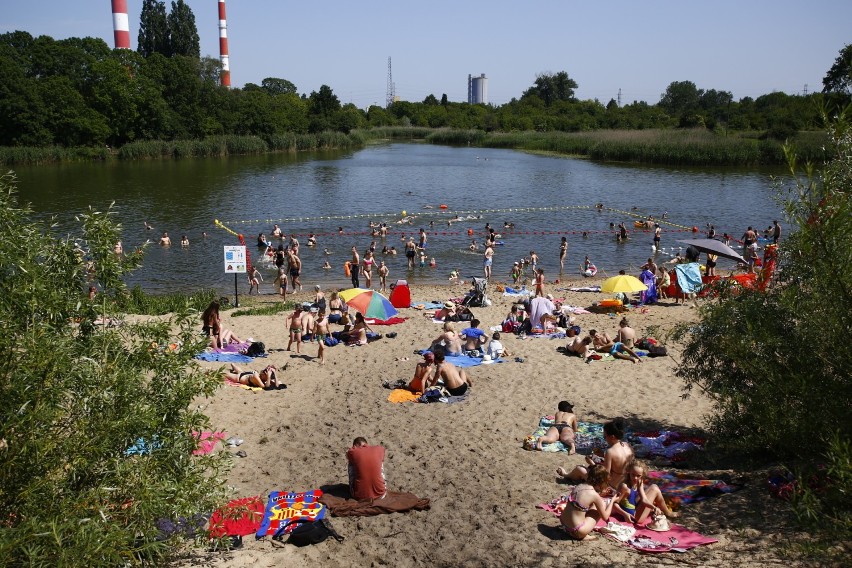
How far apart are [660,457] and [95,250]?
25.1 feet

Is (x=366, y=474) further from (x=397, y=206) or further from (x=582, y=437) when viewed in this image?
(x=397, y=206)

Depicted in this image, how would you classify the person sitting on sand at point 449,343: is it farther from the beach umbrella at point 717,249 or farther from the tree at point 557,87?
the tree at point 557,87

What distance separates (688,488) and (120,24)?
3742 inches

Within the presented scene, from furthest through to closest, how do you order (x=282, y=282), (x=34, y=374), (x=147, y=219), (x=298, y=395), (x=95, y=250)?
(x=147, y=219)
(x=282, y=282)
(x=298, y=395)
(x=95, y=250)
(x=34, y=374)

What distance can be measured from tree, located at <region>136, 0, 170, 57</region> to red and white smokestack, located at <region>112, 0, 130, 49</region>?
41.3 ft

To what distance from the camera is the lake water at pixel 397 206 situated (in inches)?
1140

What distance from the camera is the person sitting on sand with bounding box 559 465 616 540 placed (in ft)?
24.5

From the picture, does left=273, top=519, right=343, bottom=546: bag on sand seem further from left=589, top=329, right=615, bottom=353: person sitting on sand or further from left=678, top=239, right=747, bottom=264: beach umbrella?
left=678, top=239, right=747, bottom=264: beach umbrella

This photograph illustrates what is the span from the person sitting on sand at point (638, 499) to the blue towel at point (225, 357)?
8.62 metres

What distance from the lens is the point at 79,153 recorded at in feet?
216

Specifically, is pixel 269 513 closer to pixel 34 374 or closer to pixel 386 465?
pixel 386 465

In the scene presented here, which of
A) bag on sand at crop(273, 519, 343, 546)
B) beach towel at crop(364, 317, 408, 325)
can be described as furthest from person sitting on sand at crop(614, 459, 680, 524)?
beach towel at crop(364, 317, 408, 325)

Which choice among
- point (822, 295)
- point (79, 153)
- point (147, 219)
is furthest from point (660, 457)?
point (79, 153)

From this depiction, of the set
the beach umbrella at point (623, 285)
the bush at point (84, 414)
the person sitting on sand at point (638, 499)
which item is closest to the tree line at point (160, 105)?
the beach umbrella at point (623, 285)
